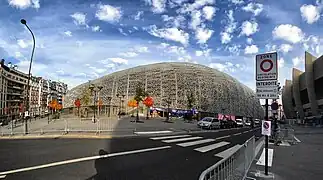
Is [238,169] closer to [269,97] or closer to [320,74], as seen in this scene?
[269,97]

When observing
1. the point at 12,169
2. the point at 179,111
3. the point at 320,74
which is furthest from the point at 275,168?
the point at 179,111

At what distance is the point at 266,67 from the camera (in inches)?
323

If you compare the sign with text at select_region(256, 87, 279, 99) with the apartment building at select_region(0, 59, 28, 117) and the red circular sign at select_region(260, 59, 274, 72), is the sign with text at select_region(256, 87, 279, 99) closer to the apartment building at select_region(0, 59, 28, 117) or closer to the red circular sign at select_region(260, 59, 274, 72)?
the red circular sign at select_region(260, 59, 274, 72)

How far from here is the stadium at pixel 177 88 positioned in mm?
101688

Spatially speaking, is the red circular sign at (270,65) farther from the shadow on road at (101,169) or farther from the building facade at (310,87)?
the building facade at (310,87)

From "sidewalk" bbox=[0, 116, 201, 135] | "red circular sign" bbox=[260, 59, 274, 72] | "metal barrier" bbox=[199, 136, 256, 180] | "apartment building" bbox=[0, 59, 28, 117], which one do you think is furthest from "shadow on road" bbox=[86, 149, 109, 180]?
"apartment building" bbox=[0, 59, 28, 117]

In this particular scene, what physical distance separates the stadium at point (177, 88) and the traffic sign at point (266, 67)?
8735cm

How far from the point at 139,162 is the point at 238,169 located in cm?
390

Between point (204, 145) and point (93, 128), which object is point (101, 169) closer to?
point (204, 145)

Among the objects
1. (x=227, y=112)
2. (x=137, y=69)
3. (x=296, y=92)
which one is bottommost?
(x=227, y=112)

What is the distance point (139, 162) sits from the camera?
9844mm

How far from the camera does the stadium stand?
334 ft

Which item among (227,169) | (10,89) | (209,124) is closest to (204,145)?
(227,169)

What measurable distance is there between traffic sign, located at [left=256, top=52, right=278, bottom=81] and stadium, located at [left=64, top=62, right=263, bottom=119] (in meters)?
87.4
